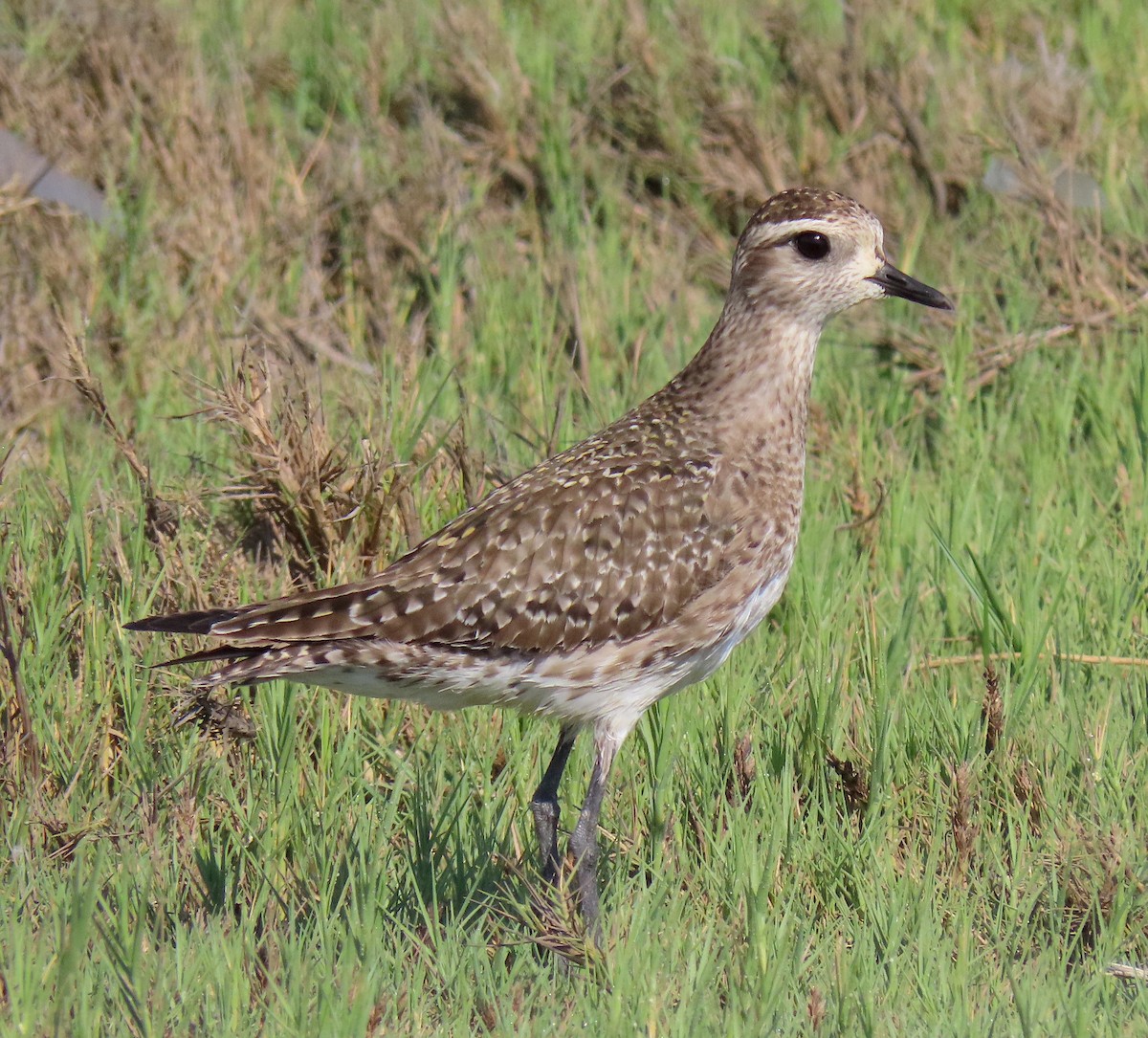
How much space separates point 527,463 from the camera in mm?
7566

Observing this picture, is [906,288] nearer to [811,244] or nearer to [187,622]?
[811,244]

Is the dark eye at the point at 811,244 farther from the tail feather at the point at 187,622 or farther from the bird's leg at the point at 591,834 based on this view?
the tail feather at the point at 187,622

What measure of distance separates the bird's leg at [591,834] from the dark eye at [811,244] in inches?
71.0

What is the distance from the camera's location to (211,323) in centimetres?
855

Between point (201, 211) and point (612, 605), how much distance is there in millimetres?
4770

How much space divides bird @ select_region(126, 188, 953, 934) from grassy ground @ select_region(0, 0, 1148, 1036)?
43 cm

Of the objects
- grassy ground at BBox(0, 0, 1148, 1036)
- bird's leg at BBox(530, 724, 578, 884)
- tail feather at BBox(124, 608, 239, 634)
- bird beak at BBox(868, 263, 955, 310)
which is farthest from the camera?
bird beak at BBox(868, 263, 955, 310)

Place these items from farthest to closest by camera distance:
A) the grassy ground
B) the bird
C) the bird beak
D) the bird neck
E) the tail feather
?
the bird beak, the bird neck, the bird, the tail feather, the grassy ground

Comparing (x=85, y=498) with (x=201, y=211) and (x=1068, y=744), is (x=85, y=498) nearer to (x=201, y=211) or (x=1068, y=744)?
(x=201, y=211)

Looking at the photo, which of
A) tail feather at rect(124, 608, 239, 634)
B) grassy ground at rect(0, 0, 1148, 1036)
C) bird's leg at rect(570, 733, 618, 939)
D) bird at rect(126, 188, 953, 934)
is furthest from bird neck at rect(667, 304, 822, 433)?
tail feather at rect(124, 608, 239, 634)

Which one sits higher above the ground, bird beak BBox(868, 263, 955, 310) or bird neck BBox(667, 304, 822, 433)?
bird beak BBox(868, 263, 955, 310)

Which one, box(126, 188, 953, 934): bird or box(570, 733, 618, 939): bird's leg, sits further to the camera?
box(570, 733, 618, 939): bird's leg

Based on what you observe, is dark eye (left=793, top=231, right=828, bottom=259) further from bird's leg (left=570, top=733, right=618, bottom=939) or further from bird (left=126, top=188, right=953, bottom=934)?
bird's leg (left=570, top=733, right=618, bottom=939)

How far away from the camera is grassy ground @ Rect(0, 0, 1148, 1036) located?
188 inches
